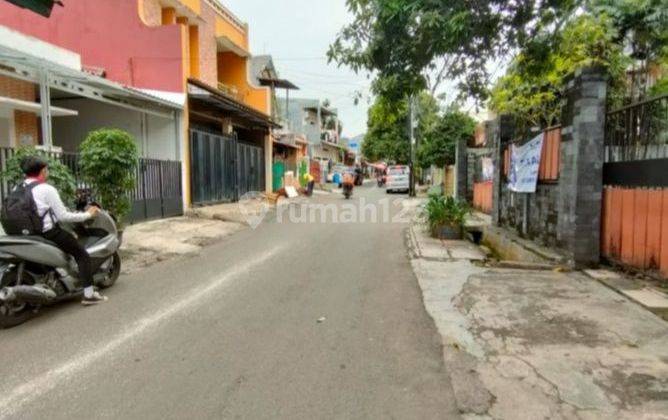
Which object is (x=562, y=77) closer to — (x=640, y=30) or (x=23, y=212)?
(x=640, y=30)

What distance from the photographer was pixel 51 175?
793cm

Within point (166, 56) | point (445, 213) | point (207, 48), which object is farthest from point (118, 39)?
point (445, 213)

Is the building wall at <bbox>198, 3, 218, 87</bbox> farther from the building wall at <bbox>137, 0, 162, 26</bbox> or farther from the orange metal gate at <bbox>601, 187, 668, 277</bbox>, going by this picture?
the orange metal gate at <bbox>601, 187, 668, 277</bbox>

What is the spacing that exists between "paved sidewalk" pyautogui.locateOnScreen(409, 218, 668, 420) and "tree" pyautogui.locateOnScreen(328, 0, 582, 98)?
3051 mm

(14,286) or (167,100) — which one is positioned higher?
(167,100)

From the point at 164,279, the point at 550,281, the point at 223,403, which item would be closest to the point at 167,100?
the point at 164,279

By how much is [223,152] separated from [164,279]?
13503 mm

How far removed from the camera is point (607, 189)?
7.84 metres

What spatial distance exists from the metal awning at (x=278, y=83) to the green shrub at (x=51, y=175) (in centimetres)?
2390

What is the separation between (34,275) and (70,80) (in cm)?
744

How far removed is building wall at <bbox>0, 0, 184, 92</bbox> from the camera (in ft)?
56.8

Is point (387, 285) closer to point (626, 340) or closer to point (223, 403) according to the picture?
point (626, 340)

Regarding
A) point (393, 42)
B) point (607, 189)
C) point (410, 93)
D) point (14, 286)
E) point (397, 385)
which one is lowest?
point (397, 385)

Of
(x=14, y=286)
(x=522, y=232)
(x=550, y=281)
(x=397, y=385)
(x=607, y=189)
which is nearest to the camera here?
(x=397, y=385)
